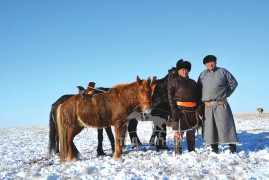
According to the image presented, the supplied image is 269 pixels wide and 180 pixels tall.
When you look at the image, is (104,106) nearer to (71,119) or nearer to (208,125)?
(71,119)

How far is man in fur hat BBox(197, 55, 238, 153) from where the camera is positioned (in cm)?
658

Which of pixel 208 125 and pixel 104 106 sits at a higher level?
pixel 104 106

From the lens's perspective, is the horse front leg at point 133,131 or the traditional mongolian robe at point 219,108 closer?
the traditional mongolian robe at point 219,108

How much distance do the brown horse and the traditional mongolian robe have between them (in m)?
1.34

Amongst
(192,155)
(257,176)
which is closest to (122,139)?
(192,155)

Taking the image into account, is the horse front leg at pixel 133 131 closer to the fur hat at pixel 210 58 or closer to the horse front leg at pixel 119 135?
the horse front leg at pixel 119 135

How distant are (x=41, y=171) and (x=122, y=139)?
1934mm

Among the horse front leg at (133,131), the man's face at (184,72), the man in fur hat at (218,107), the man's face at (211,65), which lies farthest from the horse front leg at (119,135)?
the horse front leg at (133,131)

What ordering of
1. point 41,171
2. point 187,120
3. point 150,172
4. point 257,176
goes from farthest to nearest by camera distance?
point 187,120
point 41,171
point 150,172
point 257,176

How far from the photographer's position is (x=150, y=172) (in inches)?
195

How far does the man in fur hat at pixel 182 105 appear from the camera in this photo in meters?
6.68

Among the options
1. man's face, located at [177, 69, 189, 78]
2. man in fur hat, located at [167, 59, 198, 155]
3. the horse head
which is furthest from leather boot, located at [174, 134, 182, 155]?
man's face, located at [177, 69, 189, 78]

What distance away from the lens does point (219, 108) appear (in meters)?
6.63

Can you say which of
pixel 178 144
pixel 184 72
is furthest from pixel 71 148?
pixel 184 72
